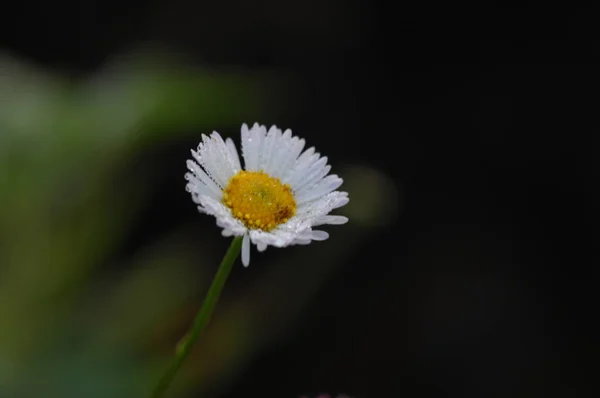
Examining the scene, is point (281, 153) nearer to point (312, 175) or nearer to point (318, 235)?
point (312, 175)

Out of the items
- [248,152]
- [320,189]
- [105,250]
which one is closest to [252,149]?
[248,152]

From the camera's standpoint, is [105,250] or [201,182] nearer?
[201,182]

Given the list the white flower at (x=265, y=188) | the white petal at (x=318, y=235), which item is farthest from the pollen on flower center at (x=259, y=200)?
the white petal at (x=318, y=235)

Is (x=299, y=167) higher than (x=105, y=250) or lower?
lower

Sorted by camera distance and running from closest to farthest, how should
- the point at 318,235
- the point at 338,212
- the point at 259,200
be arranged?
1. the point at 318,235
2. the point at 259,200
3. the point at 338,212

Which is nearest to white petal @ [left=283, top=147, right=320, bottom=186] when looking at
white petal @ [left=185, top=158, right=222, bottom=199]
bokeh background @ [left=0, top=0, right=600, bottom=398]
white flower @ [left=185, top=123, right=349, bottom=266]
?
white flower @ [left=185, top=123, right=349, bottom=266]

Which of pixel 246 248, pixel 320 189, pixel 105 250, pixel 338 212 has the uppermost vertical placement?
pixel 338 212

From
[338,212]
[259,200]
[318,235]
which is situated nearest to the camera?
[318,235]

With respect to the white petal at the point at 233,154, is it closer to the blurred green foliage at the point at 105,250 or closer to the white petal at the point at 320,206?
the white petal at the point at 320,206

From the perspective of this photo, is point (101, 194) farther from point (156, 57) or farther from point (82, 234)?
point (156, 57)
